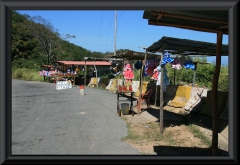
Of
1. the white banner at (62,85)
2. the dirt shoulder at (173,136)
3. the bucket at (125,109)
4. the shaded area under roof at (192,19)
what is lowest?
the dirt shoulder at (173,136)

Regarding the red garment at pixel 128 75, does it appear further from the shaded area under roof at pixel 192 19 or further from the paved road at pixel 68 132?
the shaded area under roof at pixel 192 19

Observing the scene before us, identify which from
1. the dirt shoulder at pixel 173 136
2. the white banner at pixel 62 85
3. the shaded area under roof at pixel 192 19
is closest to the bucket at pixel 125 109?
the dirt shoulder at pixel 173 136

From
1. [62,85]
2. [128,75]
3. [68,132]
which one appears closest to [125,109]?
[68,132]

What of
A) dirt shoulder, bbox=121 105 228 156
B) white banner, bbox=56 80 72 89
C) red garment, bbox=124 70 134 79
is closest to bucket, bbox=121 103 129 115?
dirt shoulder, bbox=121 105 228 156

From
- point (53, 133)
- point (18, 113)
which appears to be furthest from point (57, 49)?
point (53, 133)

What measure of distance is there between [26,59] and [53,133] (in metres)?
47.4

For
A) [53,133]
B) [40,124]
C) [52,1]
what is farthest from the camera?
[40,124]

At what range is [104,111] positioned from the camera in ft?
38.2

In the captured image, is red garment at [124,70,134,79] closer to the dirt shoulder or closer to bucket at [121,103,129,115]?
bucket at [121,103,129,115]

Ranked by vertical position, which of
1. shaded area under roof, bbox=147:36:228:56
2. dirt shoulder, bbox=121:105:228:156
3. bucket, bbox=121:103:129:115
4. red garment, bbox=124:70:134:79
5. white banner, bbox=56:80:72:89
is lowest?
dirt shoulder, bbox=121:105:228:156

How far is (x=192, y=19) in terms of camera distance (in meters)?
4.22

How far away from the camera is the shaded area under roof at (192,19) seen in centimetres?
400

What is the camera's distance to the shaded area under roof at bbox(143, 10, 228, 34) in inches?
158

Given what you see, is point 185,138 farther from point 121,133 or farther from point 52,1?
point 52,1
